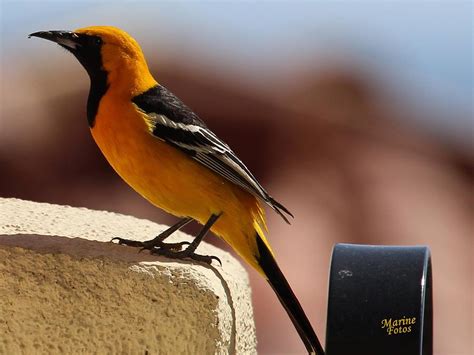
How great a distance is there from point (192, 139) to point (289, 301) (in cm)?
91

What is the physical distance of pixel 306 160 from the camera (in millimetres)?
16453

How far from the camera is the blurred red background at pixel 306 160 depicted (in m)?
14.3

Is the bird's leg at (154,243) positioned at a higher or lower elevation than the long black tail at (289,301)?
higher

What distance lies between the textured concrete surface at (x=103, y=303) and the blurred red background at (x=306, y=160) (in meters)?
7.82

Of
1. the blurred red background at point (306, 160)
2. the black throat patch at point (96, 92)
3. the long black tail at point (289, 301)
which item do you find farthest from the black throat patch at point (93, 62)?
the blurred red background at point (306, 160)

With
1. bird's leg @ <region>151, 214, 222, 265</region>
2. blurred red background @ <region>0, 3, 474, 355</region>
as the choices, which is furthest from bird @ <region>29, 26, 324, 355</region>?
blurred red background @ <region>0, 3, 474, 355</region>

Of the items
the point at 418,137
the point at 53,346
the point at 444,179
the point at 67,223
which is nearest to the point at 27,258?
the point at 53,346

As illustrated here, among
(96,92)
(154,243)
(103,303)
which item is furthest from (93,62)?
(103,303)

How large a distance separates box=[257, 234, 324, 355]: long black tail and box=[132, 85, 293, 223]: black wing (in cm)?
24

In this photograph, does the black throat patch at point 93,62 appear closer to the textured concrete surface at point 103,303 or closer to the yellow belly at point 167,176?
the yellow belly at point 167,176

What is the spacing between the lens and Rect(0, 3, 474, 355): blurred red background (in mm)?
14336

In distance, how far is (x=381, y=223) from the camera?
15.6 m

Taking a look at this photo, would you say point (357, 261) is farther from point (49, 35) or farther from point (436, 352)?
point (436, 352)

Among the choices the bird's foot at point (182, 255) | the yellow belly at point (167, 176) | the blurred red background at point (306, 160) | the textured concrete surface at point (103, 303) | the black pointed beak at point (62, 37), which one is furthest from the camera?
the blurred red background at point (306, 160)
